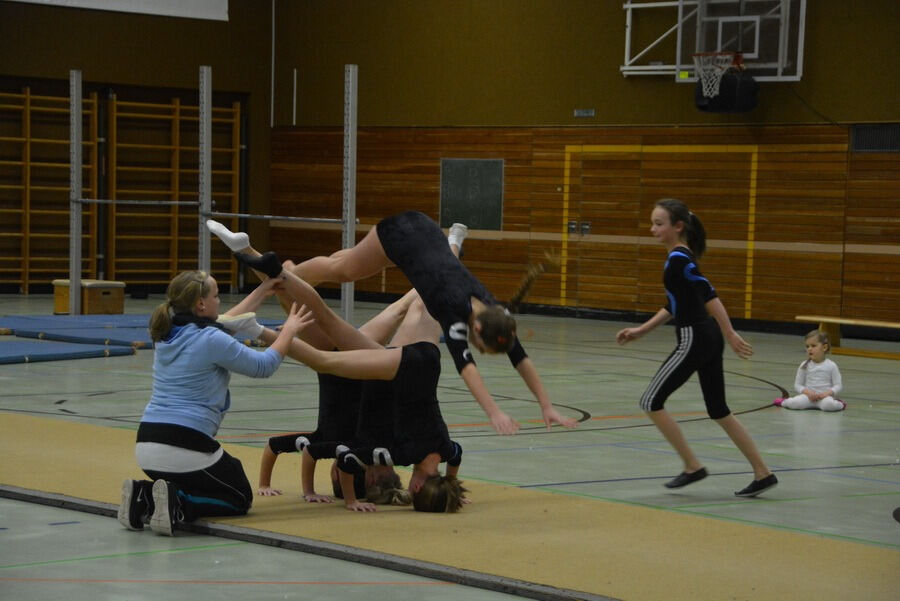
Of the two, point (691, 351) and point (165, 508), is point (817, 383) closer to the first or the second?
point (691, 351)

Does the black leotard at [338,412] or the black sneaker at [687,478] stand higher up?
the black leotard at [338,412]

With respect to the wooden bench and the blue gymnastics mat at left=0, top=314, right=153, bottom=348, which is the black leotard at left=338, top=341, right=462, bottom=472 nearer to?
the blue gymnastics mat at left=0, top=314, right=153, bottom=348

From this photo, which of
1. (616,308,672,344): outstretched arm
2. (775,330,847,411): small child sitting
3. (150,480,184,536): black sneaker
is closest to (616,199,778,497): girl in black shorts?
(616,308,672,344): outstretched arm

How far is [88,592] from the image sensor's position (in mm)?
4703

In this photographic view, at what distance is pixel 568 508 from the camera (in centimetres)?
644

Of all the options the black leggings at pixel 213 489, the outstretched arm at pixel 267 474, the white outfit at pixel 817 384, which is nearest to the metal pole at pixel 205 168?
the white outfit at pixel 817 384

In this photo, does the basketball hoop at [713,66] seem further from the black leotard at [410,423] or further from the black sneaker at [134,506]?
the black sneaker at [134,506]

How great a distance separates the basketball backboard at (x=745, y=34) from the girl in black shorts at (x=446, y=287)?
1129 cm

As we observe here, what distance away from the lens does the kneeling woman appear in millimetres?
5734

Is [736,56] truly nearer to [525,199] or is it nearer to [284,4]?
[525,199]

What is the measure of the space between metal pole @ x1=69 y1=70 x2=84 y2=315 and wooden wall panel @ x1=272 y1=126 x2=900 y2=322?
6.21 metres

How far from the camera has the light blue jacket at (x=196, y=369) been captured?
5746mm

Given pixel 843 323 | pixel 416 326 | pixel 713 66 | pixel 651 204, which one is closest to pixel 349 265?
pixel 416 326

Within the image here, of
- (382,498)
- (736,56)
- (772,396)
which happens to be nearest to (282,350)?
(382,498)
